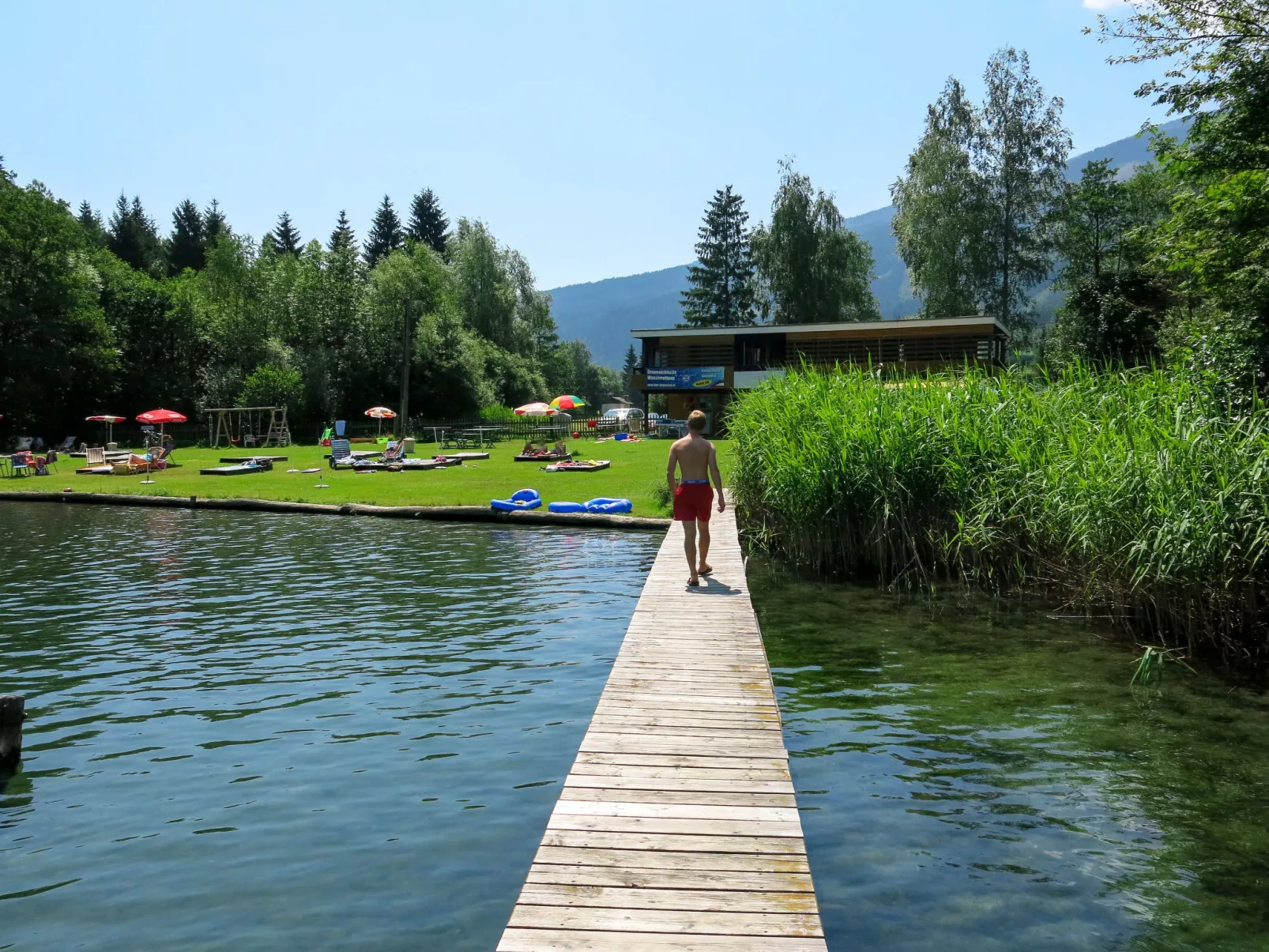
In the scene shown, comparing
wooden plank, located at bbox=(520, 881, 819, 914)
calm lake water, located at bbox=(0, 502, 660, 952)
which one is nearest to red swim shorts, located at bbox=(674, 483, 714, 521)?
calm lake water, located at bbox=(0, 502, 660, 952)

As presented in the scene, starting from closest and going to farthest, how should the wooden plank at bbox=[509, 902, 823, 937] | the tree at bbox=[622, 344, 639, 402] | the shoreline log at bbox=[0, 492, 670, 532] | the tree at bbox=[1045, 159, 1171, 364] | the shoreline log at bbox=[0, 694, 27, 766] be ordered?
the wooden plank at bbox=[509, 902, 823, 937], the shoreline log at bbox=[0, 694, 27, 766], the shoreline log at bbox=[0, 492, 670, 532], the tree at bbox=[1045, 159, 1171, 364], the tree at bbox=[622, 344, 639, 402]

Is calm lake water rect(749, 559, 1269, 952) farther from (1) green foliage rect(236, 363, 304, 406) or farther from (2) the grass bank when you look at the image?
(1) green foliage rect(236, 363, 304, 406)

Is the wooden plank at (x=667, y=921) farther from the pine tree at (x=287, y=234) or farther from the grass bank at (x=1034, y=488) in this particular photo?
the pine tree at (x=287, y=234)

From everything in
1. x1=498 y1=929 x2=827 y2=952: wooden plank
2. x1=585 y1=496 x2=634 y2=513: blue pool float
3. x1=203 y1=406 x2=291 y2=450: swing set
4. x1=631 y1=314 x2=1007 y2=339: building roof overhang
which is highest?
x1=631 y1=314 x2=1007 y2=339: building roof overhang

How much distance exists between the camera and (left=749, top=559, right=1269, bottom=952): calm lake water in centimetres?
533

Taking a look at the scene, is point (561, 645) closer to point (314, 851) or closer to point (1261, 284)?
point (314, 851)

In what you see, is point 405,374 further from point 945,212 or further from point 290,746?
point 290,746

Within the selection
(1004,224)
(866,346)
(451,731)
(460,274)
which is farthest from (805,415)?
(460,274)

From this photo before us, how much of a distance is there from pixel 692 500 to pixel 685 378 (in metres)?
39.5

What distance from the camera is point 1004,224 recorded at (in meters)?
51.9

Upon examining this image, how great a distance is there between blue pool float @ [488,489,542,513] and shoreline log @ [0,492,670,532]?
7.9 inches

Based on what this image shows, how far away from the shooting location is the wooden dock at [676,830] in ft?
13.1

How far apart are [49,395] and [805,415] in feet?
166

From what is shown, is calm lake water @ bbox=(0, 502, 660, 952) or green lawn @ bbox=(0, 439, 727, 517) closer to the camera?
calm lake water @ bbox=(0, 502, 660, 952)
